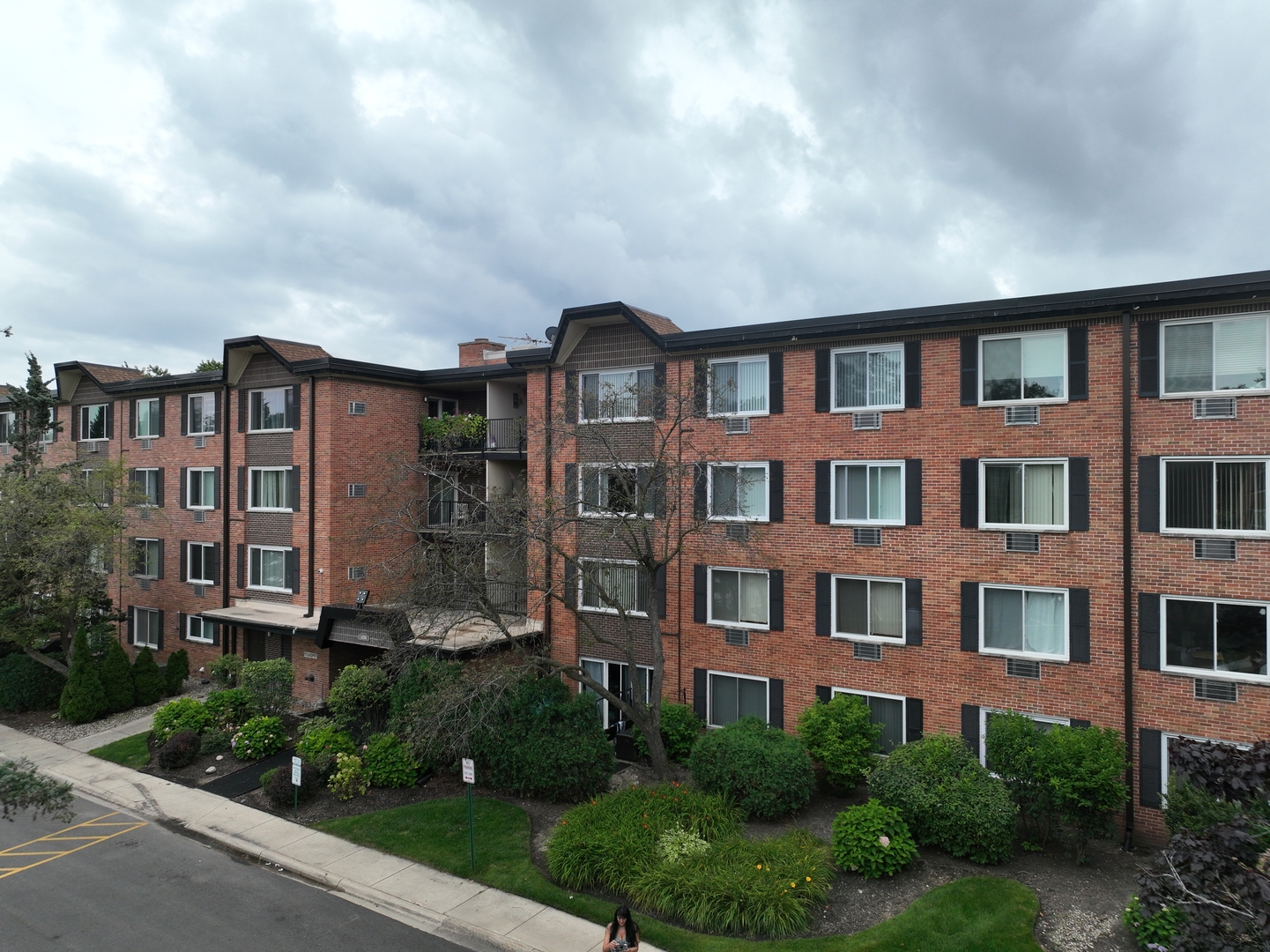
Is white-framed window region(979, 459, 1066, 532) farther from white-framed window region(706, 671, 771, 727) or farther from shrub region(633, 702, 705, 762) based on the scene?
shrub region(633, 702, 705, 762)

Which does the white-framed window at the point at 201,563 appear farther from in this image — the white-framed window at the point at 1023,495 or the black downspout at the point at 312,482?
the white-framed window at the point at 1023,495

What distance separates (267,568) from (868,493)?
19648 mm

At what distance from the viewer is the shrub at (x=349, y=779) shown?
58.4 ft

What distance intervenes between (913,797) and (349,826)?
1108 cm

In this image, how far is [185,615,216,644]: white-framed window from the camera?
2821cm

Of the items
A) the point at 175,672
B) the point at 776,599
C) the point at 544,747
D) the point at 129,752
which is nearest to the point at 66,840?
the point at 129,752

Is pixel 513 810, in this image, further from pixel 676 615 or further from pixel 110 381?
pixel 110 381

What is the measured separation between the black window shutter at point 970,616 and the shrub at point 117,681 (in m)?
24.4

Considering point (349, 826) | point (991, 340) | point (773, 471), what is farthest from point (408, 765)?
point (991, 340)

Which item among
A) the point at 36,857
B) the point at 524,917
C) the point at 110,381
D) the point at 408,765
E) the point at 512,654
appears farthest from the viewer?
the point at 110,381

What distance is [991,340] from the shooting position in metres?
16.6

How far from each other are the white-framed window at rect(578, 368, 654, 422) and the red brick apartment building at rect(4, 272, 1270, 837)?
14 cm

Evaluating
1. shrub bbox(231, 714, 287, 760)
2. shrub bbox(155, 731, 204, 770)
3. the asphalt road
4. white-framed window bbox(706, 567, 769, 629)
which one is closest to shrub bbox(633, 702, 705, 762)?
white-framed window bbox(706, 567, 769, 629)

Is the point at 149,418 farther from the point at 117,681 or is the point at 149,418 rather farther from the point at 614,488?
the point at 614,488
